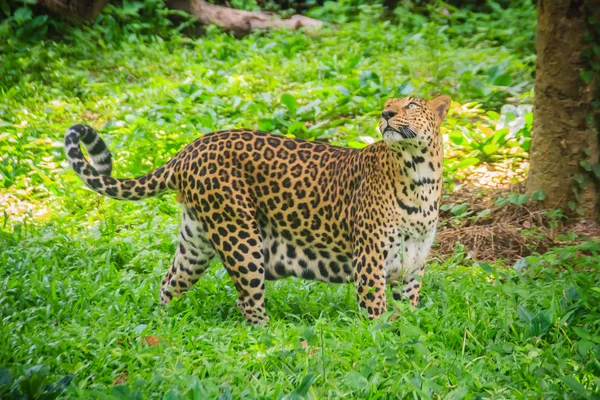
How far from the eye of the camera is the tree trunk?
7.27m

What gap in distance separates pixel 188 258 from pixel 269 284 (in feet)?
2.77

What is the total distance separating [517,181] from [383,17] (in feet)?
22.6

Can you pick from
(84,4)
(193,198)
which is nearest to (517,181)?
(193,198)

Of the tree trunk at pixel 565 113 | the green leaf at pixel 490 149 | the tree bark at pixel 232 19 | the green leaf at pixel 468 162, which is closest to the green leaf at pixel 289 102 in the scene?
the green leaf at pixel 468 162

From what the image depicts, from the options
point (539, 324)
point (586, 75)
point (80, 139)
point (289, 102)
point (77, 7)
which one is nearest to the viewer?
point (539, 324)

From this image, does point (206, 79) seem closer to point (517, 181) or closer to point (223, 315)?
point (517, 181)

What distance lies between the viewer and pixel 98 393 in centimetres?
425

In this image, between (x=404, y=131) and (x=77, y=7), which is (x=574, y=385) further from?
(x=77, y=7)

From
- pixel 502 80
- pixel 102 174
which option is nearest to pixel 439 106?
pixel 102 174

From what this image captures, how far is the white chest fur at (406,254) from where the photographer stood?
220 inches

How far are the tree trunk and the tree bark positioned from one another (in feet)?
→ 22.6

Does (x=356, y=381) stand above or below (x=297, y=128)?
above

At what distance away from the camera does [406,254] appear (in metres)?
5.61

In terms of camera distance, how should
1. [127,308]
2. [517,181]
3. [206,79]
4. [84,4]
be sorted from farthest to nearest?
[84,4] → [206,79] → [517,181] → [127,308]
